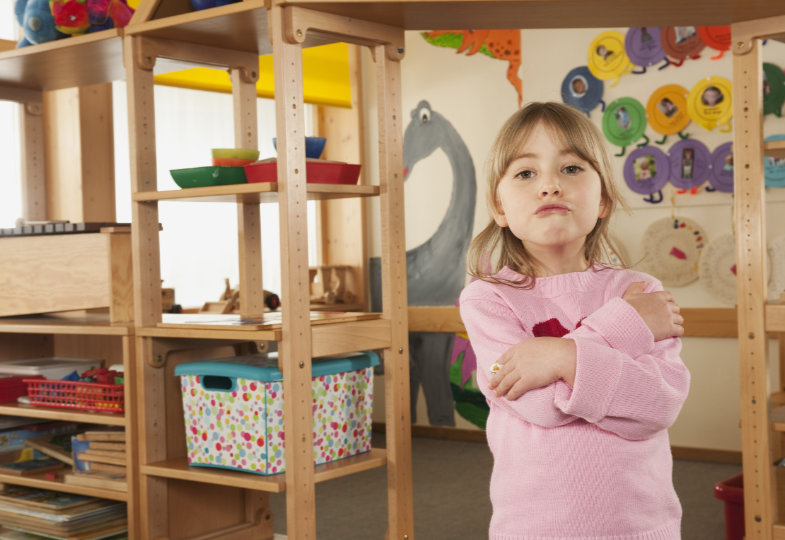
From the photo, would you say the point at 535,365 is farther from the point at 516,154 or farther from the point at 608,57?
the point at 608,57

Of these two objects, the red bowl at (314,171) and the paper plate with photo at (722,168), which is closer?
the red bowl at (314,171)

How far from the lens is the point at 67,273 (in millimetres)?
3002

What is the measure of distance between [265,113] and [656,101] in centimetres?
223

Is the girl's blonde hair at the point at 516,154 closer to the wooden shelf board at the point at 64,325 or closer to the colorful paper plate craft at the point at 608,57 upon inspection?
the wooden shelf board at the point at 64,325

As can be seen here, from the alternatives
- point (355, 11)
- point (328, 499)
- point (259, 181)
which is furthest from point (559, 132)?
point (328, 499)

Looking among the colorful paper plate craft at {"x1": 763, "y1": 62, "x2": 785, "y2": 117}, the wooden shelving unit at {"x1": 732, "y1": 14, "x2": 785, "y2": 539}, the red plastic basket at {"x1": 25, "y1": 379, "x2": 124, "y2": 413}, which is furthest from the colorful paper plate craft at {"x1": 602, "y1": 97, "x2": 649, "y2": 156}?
the red plastic basket at {"x1": 25, "y1": 379, "x2": 124, "y2": 413}

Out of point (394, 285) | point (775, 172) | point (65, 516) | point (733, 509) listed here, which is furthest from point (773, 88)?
point (65, 516)

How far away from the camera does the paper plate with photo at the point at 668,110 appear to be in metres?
4.53

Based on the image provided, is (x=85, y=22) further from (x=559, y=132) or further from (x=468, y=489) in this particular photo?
(x=468, y=489)

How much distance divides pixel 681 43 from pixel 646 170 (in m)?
0.64

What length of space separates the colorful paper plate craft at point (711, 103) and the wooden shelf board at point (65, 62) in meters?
2.74

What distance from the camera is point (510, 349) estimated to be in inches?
54.7

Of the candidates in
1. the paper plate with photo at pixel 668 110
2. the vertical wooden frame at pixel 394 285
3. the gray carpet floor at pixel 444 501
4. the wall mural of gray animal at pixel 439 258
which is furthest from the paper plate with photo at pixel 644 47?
the vertical wooden frame at pixel 394 285

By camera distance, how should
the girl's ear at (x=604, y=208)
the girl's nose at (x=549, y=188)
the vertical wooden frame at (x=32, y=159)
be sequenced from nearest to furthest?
the girl's nose at (x=549, y=188), the girl's ear at (x=604, y=208), the vertical wooden frame at (x=32, y=159)
